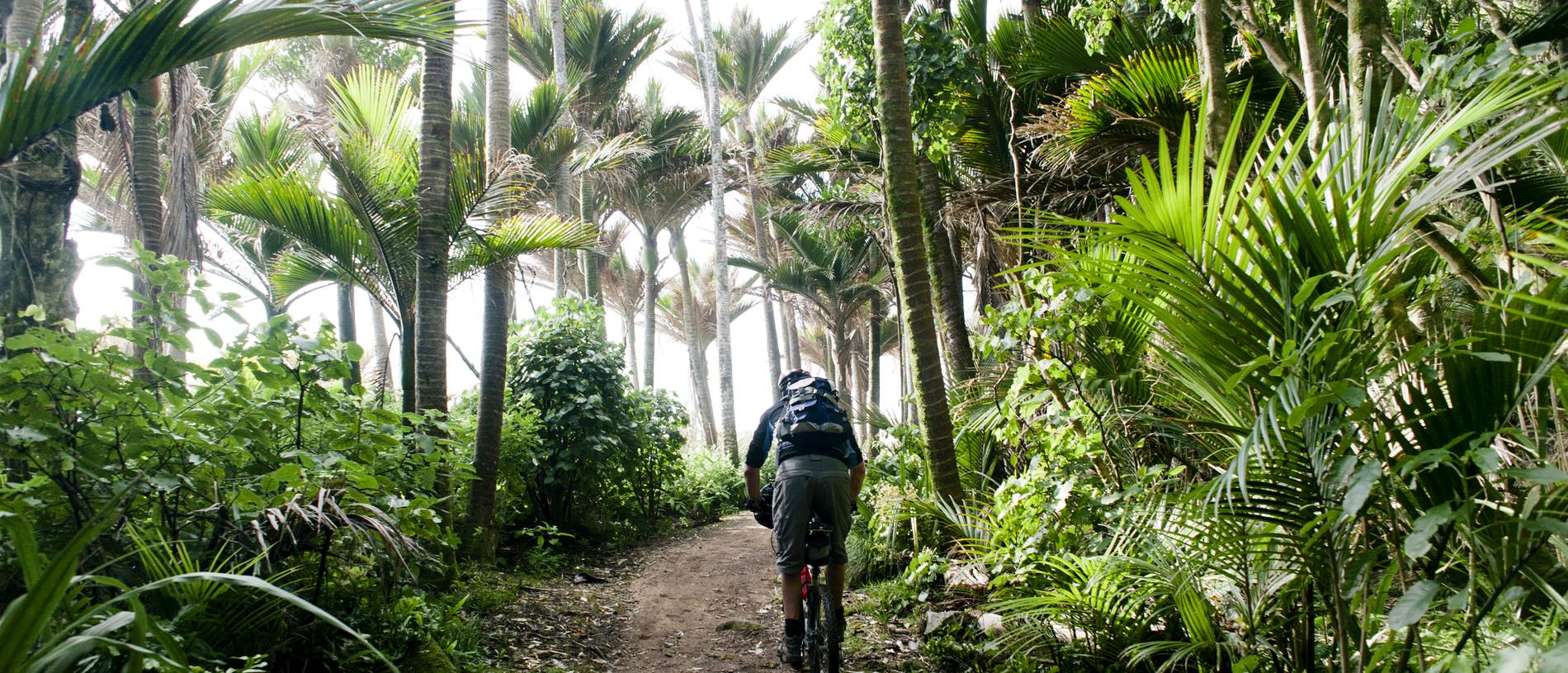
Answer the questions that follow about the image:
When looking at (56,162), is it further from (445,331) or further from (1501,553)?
(1501,553)

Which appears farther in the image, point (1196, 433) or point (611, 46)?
point (611, 46)

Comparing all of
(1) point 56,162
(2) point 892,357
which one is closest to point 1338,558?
(1) point 56,162

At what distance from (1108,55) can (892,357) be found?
947 inches

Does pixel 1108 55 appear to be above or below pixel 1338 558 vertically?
above

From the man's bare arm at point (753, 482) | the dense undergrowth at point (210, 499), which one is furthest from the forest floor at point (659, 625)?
the man's bare arm at point (753, 482)

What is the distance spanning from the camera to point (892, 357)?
29984mm

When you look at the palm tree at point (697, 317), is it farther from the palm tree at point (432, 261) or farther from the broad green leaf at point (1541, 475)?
the broad green leaf at point (1541, 475)

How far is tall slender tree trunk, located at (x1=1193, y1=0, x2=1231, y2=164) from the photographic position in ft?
10.3

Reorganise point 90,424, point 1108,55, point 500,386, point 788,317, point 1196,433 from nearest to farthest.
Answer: point 90,424, point 1196,433, point 500,386, point 1108,55, point 788,317

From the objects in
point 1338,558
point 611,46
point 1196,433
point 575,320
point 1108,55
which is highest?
point 611,46

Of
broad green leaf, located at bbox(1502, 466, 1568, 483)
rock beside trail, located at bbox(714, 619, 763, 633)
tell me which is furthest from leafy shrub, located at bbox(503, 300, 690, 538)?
broad green leaf, located at bbox(1502, 466, 1568, 483)

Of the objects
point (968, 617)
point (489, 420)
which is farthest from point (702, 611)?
point (968, 617)

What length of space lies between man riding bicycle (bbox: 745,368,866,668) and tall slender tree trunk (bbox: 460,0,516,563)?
2.23 metres

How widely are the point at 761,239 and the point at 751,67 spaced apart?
3836mm
